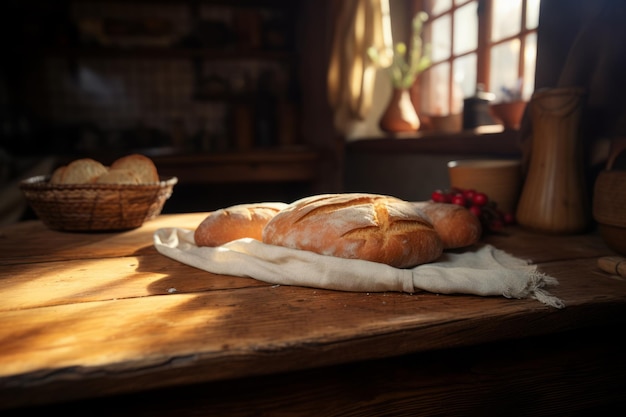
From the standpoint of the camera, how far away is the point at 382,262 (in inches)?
28.5

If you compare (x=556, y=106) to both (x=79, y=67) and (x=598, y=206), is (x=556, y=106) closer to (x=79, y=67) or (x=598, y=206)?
(x=598, y=206)

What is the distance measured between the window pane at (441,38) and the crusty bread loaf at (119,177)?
7.22 feet

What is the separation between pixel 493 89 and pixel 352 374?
2.14 m

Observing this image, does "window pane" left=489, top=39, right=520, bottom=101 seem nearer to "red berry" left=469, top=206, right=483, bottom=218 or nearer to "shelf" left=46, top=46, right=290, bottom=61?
"red berry" left=469, top=206, right=483, bottom=218

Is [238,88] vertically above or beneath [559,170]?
above

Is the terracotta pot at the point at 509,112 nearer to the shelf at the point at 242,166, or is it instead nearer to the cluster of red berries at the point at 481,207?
the cluster of red berries at the point at 481,207

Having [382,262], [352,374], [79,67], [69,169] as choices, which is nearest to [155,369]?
[352,374]

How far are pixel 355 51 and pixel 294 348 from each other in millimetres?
2532

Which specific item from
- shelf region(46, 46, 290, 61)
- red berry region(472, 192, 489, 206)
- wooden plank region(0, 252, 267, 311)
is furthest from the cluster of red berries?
shelf region(46, 46, 290, 61)

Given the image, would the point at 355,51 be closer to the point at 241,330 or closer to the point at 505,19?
the point at 505,19

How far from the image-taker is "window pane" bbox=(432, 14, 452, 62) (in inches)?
109

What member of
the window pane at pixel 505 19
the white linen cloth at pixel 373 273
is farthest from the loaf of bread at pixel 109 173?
the window pane at pixel 505 19

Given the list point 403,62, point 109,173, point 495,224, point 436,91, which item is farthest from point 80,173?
point 436,91

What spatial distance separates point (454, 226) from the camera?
0.89 m
